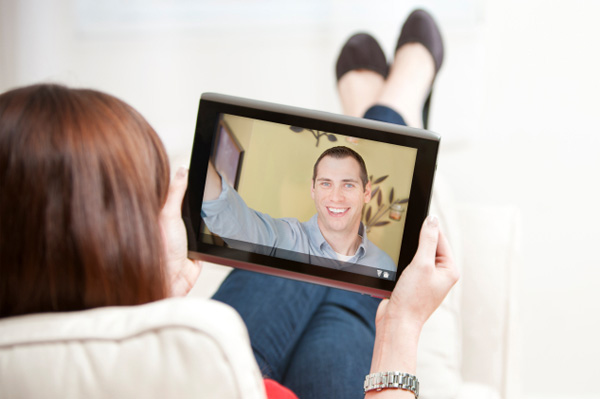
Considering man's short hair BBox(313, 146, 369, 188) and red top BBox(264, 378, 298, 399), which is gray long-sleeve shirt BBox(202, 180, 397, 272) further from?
red top BBox(264, 378, 298, 399)

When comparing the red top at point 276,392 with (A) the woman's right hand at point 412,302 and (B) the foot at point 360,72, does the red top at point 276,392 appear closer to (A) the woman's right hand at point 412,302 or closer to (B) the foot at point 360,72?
(A) the woman's right hand at point 412,302

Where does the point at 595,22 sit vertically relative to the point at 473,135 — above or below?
above

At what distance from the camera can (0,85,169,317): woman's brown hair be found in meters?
0.45

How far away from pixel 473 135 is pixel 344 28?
0.51 m

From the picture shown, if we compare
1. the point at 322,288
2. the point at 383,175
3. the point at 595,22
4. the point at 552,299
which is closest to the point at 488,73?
the point at 595,22

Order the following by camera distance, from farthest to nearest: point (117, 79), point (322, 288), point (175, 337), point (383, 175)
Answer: point (117, 79) → point (322, 288) → point (383, 175) → point (175, 337)

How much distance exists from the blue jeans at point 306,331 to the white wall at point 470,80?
0.80 meters

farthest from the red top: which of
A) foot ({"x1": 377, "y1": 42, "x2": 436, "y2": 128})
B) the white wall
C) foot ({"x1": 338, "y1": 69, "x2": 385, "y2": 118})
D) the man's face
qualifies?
the white wall

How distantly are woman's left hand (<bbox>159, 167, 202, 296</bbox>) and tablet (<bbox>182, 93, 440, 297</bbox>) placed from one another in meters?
0.02

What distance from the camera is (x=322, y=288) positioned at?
102 centimetres

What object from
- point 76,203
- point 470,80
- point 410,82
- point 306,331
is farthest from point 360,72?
point 76,203

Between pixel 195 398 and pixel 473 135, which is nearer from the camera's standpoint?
pixel 195 398

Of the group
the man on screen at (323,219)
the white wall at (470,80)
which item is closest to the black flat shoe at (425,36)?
the white wall at (470,80)

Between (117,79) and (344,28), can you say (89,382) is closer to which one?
(344,28)
